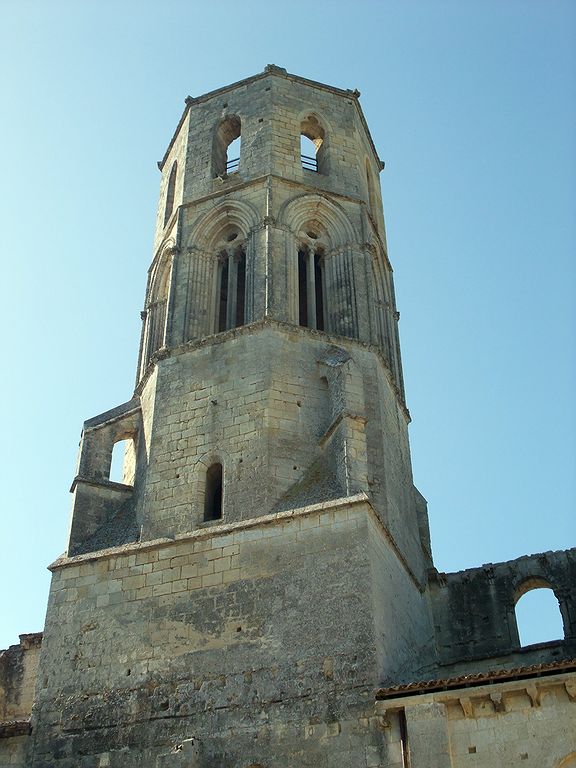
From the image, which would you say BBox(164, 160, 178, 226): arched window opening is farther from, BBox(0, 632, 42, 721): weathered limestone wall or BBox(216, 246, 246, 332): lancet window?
BBox(0, 632, 42, 721): weathered limestone wall

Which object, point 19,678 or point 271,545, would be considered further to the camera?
point 19,678

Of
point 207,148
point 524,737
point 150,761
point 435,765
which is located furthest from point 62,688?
point 207,148

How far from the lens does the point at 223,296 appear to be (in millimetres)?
19328

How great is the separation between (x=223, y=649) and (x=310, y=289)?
790cm

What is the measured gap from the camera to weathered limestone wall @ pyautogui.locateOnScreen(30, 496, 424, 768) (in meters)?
12.5

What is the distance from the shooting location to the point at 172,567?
14.7m

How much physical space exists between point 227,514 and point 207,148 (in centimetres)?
961

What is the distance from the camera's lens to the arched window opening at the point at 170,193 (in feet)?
70.7

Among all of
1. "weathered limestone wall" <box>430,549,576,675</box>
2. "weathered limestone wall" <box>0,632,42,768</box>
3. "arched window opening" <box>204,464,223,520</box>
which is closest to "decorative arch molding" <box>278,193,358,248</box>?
"arched window opening" <box>204,464,223,520</box>

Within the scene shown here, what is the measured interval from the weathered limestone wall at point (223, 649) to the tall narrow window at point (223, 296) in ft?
17.5

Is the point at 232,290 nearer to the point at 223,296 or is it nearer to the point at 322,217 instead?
the point at 223,296

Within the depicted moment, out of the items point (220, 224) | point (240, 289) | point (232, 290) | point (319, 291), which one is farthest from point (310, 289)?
point (220, 224)

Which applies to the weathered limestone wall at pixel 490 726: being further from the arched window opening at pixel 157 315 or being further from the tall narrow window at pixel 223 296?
the arched window opening at pixel 157 315

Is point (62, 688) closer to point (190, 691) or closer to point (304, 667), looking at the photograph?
point (190, 691)
